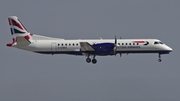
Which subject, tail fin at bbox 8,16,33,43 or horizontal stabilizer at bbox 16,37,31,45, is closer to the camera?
horizontal stabilizer at bbox 16,37,31,45

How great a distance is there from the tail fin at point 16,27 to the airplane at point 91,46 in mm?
1831

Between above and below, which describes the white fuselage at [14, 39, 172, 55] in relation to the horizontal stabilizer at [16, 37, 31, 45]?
below

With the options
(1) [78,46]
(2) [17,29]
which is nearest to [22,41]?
(2) [17,29]

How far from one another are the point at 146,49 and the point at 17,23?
16.9m

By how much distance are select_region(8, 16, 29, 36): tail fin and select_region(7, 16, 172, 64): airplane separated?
6.01 ft

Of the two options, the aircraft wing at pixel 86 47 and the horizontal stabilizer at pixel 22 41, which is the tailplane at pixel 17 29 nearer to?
the horizontal stabilizer at pixel 22 41

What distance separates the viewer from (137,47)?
200 feet

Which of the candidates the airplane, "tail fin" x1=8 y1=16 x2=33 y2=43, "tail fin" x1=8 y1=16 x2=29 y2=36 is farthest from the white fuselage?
"tail fin" x1=8 y1=16 x2=29 y2=36

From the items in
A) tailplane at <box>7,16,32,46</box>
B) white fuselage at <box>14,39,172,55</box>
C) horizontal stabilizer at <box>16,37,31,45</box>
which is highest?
tailplane at <box>7,16,32,46</box>

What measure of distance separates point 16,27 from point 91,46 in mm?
10870

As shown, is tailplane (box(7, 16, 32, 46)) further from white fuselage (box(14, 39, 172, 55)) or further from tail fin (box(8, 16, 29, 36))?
white fuselage (box(14, 39, 172, 55))

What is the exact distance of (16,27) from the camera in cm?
6425

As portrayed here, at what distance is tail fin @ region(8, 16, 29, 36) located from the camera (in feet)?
210

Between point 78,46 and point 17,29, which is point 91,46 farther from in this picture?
point 17,29
